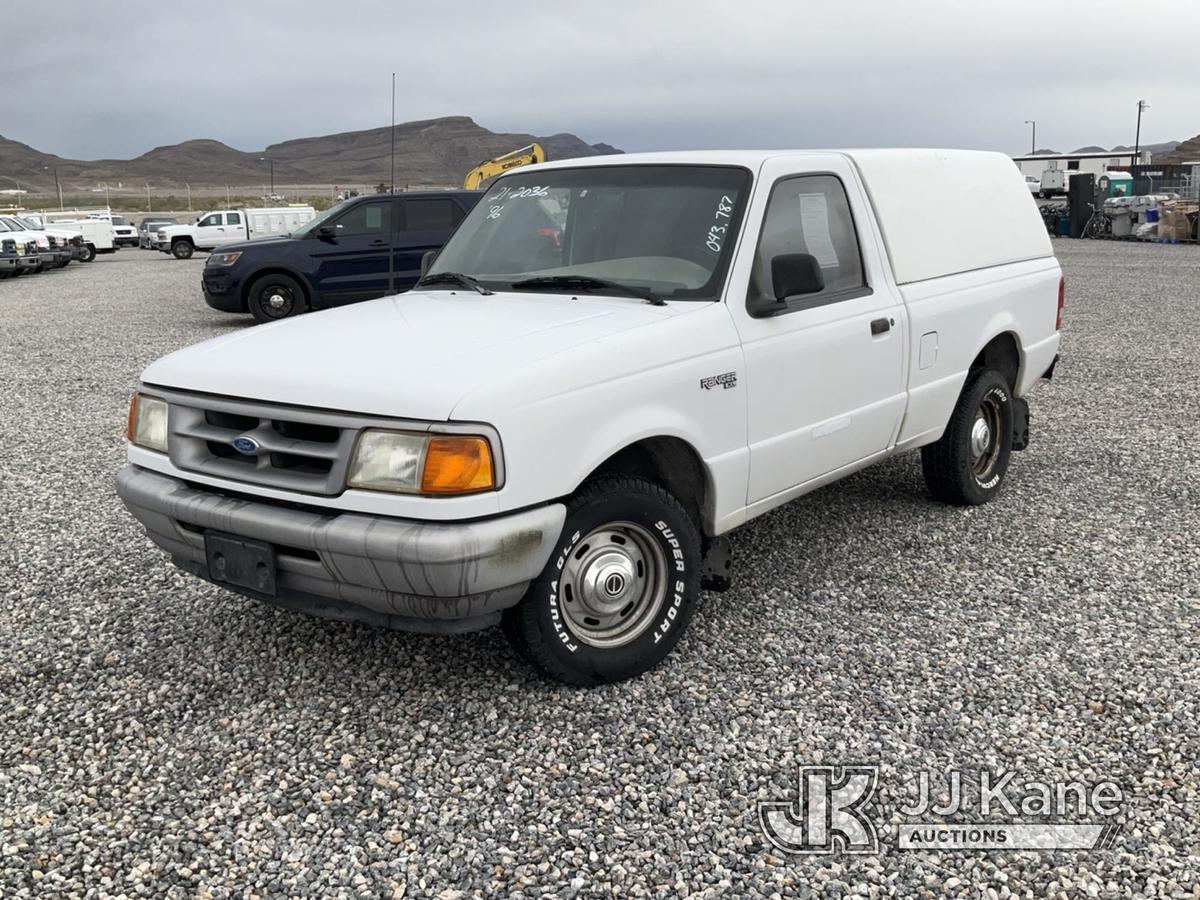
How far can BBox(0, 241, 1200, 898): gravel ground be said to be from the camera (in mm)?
2902

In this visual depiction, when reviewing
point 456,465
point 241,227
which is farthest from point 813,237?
point 241,227

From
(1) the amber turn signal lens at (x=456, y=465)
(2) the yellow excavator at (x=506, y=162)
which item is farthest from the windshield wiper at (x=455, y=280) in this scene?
(2) the yellow excavator at (x=506, y=162)

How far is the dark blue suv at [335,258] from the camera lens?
14398 millimetres

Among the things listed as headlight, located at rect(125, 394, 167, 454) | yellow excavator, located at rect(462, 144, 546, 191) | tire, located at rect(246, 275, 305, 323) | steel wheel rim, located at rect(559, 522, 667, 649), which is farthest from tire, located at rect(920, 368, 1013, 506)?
yellow excavator, located at rect(462, 144, 546, 191)

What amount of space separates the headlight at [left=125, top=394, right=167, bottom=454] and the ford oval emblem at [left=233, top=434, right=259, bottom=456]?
49 cm

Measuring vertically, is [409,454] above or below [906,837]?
above

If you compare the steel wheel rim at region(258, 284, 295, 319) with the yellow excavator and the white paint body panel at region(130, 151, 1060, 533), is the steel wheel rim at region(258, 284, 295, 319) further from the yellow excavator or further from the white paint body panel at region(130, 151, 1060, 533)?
the white paint body panel at region(130, 151, 1060, 533)

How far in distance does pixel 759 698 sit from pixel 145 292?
21291 mm

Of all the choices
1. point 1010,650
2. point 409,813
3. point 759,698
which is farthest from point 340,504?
point 1010,650

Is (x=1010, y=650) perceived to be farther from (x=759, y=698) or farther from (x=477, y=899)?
(x=477, y=899)

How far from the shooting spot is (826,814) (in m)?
3.12

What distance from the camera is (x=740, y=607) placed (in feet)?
15.0

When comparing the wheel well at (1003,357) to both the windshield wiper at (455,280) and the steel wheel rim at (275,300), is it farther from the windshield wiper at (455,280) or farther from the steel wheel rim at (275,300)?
the steel wheel rim at (275,300)

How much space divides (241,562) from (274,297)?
12.1m
